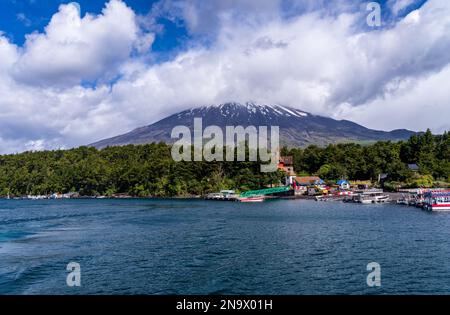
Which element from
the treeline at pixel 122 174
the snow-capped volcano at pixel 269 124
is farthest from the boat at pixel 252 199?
the snow-capped volcano at pixel 269 124

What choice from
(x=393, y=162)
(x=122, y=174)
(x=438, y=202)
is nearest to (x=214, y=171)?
(x=122, y=174)

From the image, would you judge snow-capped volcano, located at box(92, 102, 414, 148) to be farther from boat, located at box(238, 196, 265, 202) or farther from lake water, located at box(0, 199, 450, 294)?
lake water, located at box(0, 199, 450, 294)

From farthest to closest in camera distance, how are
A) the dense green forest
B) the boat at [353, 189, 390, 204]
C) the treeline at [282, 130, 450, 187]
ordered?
the dense green forest < the treeline at [282, 130, 450, 187] < the boat at [353, 189, 390, 204]

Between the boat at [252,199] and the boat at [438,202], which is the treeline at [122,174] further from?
the boat at [438,202]

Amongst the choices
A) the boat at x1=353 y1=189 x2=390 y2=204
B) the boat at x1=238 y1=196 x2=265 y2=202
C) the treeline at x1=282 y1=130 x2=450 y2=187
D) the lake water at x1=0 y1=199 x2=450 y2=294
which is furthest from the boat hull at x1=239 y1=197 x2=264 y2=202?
the lake water at x1=0 y1=199 x2=450 y2=294

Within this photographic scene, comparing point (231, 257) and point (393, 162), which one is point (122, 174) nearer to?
point (393, 162)
